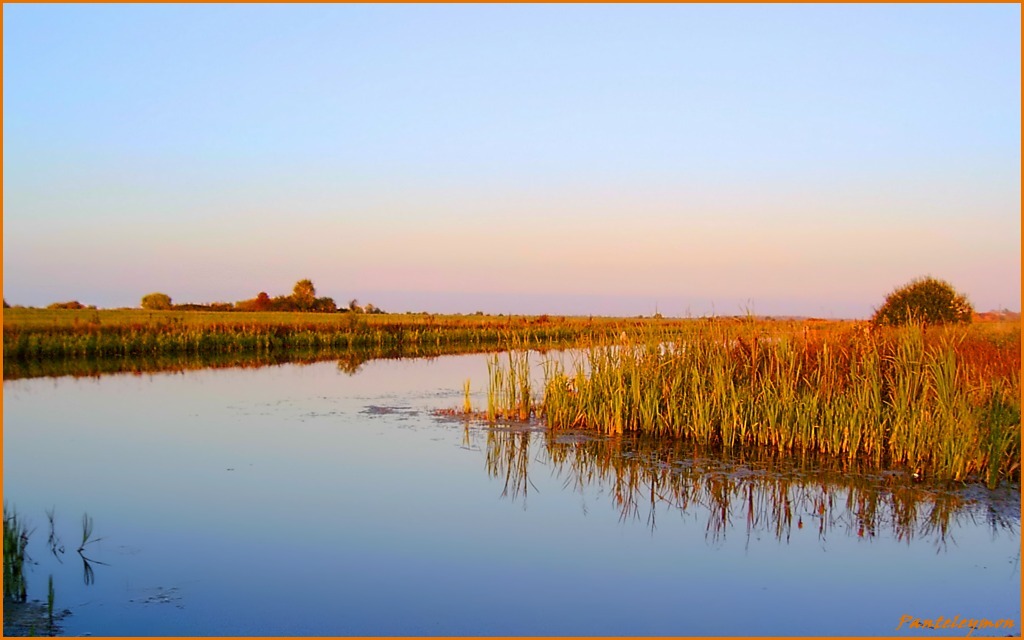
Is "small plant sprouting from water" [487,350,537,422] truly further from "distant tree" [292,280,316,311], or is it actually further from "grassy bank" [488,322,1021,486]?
"distant tree" [292,280,316,311]

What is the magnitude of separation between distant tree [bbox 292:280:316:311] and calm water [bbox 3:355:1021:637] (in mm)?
50953

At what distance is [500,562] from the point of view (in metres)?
6.52

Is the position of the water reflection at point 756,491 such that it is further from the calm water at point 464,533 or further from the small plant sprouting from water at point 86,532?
the small plant sprouting from water at point 86,532

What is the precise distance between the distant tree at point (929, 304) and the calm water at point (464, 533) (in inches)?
482

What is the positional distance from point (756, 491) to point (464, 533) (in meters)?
3.27

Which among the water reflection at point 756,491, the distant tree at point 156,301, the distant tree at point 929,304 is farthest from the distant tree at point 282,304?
the water reflection at point 756,491

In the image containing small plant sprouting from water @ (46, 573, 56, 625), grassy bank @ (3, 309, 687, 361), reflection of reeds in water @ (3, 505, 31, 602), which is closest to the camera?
small plant sprouting from water @ (46, 573, 56, 625)

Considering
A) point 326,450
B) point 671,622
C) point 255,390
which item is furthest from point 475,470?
point 255,390

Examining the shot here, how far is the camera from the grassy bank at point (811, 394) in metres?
9.05

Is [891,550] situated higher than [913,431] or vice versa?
[913,431]

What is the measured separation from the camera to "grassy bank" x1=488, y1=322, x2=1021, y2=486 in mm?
9055

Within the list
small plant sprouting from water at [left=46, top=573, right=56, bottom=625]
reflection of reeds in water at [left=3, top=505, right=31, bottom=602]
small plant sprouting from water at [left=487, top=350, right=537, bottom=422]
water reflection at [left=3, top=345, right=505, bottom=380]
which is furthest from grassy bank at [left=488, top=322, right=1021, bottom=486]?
water reflection at [left=3, top=345, right=505, bottom=380]

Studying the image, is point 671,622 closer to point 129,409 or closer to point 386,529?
point 386,529

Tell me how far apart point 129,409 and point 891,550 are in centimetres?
1312
